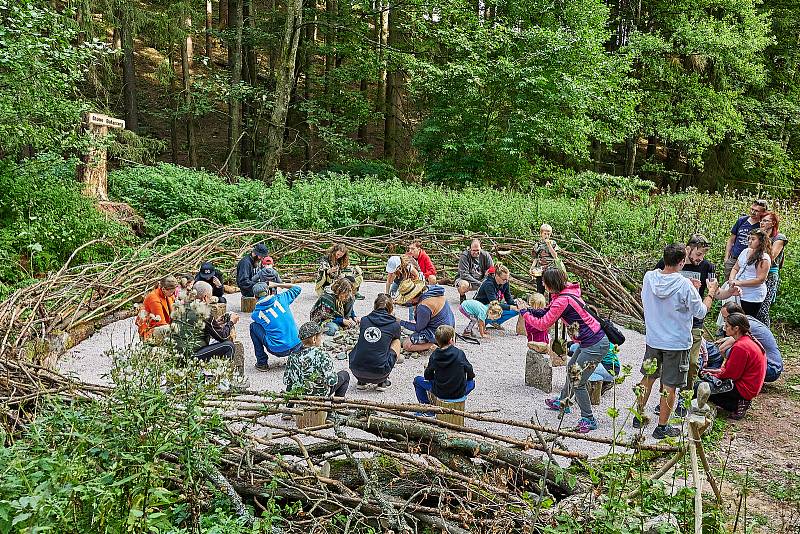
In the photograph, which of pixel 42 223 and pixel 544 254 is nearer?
pixel 544 254

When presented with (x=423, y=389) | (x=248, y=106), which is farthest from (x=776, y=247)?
(x=248, y=106)

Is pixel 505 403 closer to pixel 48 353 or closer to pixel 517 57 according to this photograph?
pixel 48 353

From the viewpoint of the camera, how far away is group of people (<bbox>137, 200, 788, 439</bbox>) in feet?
21.3

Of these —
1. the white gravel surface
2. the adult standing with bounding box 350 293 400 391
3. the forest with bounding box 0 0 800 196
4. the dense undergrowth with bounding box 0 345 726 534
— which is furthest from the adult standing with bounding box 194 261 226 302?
the forest with bounding box 0 0 800 196

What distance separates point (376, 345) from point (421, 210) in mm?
7347

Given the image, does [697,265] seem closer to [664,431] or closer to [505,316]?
[505,316]

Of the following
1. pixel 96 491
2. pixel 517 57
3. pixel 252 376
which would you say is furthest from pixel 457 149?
pixel 96 491

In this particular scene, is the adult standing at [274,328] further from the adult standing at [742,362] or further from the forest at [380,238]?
the adult standing at [742,362]

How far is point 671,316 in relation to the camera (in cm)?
641

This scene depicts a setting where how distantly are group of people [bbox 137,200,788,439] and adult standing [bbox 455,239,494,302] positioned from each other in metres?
0.47

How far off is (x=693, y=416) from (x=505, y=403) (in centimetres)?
487

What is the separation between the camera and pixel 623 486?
3.67 metres

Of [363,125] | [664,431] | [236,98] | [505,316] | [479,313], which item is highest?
[236,98]

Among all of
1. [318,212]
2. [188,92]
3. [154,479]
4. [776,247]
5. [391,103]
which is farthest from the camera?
[391,103]
